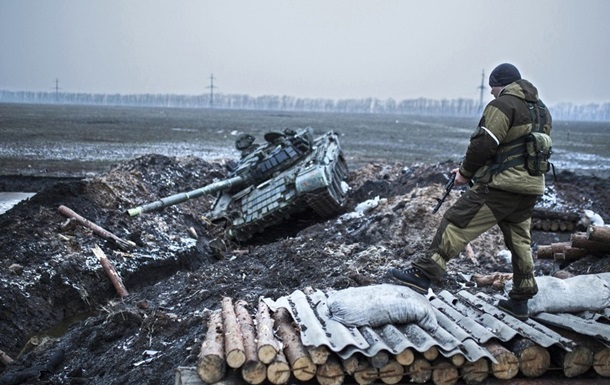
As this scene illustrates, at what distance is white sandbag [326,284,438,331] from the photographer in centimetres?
588

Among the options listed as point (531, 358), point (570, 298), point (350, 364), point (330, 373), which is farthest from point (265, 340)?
point (570, 298)

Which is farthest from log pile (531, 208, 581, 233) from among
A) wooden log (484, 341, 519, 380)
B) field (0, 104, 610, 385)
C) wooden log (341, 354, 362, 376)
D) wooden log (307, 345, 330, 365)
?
wooden log (307, 345, 330, 365)

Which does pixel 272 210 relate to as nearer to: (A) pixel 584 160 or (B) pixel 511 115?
(B) pixel 511 115

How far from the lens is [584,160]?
39156mm

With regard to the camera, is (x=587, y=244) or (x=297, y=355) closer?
(x=297, y=355)

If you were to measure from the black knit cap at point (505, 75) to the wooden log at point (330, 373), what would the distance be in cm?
305

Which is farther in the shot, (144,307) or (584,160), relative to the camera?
(584,160)

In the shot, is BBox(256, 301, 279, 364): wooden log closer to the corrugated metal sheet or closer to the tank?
the corrugated metal sheet

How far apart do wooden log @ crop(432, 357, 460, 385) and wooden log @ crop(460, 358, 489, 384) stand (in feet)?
0.23

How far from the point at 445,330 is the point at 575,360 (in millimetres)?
1153

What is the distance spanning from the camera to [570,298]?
654 cm

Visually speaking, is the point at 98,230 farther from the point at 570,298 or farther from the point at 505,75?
the point at 570,298

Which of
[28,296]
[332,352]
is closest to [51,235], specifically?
[28,296]

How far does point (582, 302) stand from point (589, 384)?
3.26ft
